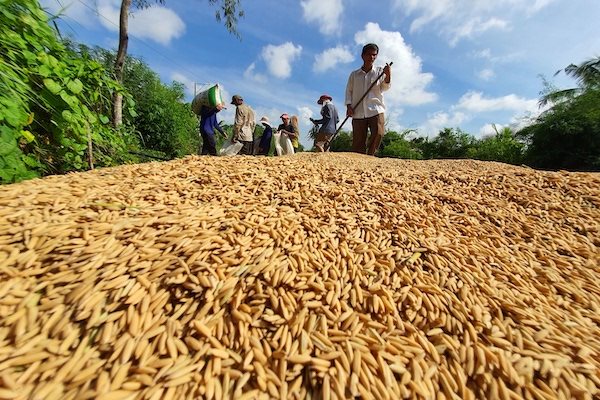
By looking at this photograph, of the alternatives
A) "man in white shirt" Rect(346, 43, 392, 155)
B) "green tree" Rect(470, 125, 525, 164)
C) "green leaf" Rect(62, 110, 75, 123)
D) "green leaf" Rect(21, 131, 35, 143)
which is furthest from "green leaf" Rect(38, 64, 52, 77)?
"green tree" Rect(470, 125, 525, 164)

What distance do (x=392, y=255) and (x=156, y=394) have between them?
1067 mm

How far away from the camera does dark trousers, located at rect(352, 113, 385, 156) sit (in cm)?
522

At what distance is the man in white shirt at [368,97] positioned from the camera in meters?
4.95

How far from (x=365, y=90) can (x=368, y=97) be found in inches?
5.5

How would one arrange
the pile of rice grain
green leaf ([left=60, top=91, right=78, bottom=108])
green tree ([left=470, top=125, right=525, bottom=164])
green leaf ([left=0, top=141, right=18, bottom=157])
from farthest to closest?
green tree ([left=470, top=125, right=525, bottom=164])
green leaf ([left=60, top=91, right=78, bottom=108])
green leaf ([left=0, top=141, right=18, bottom=157])
the pile of rice grain

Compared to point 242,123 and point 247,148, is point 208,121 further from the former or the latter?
point 247,148

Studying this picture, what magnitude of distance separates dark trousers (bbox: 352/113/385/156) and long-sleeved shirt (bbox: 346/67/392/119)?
0.12 m

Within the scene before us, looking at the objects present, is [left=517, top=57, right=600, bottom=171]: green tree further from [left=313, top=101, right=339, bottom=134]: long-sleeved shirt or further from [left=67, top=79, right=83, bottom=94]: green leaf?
[left=67, top=79, right=83, bottom=94]: green leaf

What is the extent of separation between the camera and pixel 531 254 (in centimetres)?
162

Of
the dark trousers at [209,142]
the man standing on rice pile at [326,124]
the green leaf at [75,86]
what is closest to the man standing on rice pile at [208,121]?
the dark trousers at [209,142]

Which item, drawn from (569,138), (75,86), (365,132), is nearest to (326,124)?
(365,132)

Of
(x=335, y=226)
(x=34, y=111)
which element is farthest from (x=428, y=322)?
(x=34, y=111)

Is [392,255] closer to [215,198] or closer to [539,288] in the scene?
[539,288]

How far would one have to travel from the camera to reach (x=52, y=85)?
6.68 feet
